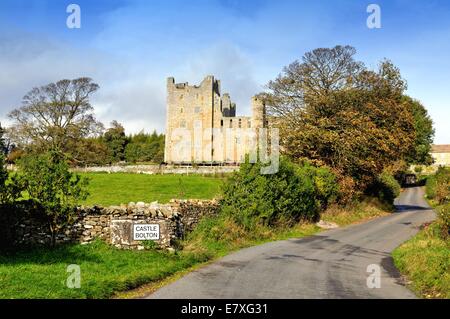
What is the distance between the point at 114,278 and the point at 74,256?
3.39 meters

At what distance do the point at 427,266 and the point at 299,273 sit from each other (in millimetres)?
3490

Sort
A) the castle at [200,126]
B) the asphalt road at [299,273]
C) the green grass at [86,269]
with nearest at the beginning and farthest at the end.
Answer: the green grass at [86,269] → the asphalt road at [299,273] → the castle at [200,126]

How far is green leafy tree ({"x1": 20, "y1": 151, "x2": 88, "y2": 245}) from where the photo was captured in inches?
633

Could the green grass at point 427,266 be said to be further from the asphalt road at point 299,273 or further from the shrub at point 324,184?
the shrub at point 324,184

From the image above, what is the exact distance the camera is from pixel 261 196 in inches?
861

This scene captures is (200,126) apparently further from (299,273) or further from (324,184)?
(299,273)

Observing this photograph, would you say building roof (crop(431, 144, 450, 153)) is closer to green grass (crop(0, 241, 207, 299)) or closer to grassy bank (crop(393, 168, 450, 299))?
grassy bank (crop(393, 168, 450, 299))

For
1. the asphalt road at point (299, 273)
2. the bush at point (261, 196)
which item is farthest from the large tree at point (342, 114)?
the asphalt road at point (299, 273)

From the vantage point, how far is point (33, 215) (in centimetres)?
1620

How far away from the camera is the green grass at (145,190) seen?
105 feet

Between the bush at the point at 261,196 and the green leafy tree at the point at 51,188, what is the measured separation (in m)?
7.09

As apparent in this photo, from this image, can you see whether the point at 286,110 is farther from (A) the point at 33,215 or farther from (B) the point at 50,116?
(B) the point at 50,116

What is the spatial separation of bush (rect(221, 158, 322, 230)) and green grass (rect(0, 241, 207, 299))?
236 inches

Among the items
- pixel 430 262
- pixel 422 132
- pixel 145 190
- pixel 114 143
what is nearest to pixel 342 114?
pixel 145 190
